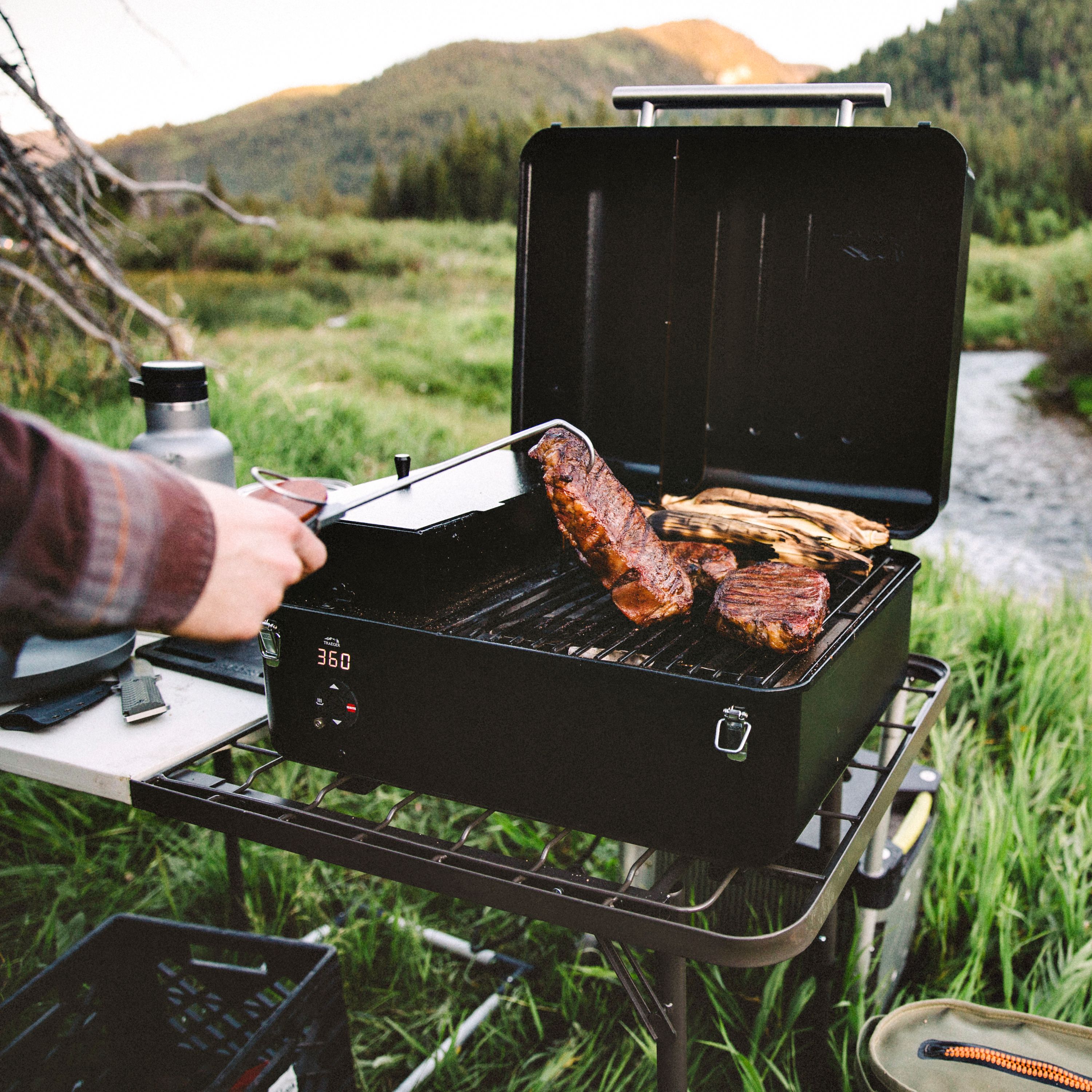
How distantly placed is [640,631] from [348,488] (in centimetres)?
46

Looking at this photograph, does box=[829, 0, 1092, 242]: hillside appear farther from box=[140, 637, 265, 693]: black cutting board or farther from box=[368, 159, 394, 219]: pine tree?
box=[140, 637, 265, 693]: black cutting board

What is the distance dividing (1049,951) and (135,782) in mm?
2147

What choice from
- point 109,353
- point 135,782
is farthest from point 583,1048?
point 109,353

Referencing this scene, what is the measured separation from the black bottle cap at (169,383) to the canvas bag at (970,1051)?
5.87 feet

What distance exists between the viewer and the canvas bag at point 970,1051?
1555mm

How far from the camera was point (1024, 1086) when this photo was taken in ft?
5.07

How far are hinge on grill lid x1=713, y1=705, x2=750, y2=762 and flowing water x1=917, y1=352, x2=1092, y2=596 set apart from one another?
4.15 metres

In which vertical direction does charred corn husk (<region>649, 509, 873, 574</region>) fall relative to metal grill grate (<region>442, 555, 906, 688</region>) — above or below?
above

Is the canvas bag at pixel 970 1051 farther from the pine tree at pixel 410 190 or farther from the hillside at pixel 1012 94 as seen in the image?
the pine tree at pixel 410 190

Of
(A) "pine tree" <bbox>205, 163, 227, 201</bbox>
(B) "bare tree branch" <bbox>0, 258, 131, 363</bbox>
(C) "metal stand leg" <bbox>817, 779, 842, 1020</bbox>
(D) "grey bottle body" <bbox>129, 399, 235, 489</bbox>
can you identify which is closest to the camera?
(D) "grey bottle body" <bbox>129, 399, 235, 489</bbox>

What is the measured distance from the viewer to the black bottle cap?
1.82 meters

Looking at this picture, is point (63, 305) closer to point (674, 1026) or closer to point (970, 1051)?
point (674, 1026)

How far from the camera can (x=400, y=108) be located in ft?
20.1

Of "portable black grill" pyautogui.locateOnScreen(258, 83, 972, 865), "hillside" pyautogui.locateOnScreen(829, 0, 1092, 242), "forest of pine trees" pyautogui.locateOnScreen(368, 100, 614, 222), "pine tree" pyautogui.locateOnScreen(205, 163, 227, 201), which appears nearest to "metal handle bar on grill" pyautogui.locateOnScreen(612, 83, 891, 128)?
"portable black grill" pyautogui.locateOnScreen(258, 83, 972, 865)
